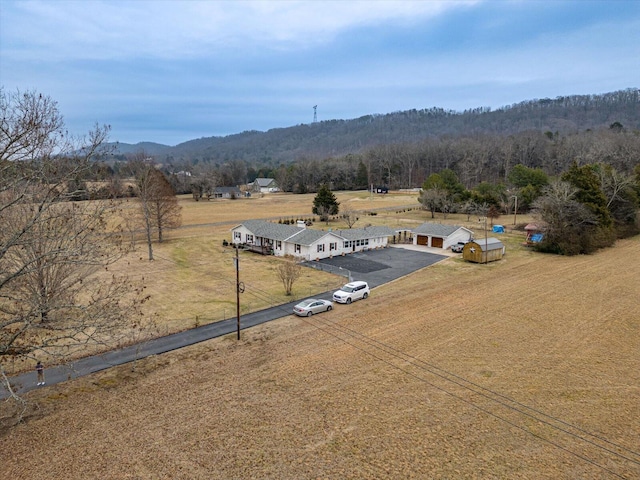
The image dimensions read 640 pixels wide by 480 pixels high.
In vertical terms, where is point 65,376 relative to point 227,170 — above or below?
below

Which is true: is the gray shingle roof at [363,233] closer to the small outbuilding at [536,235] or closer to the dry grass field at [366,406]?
the small outbuilding at [536,235]

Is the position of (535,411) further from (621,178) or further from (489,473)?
(621,178)

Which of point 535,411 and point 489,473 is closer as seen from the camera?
point 489,473

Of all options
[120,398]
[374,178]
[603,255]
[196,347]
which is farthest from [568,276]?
[374,178]

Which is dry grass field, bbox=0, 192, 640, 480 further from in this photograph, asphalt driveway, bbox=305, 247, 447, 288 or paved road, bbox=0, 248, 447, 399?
asphalt driveway, bbox=305, 247, 447, 288

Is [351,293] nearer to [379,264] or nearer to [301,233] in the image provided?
[379,264]

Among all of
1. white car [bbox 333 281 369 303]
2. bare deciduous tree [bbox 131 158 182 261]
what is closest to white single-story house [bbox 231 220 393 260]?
bare deciduous tree [bbox 131 158 182 261]
